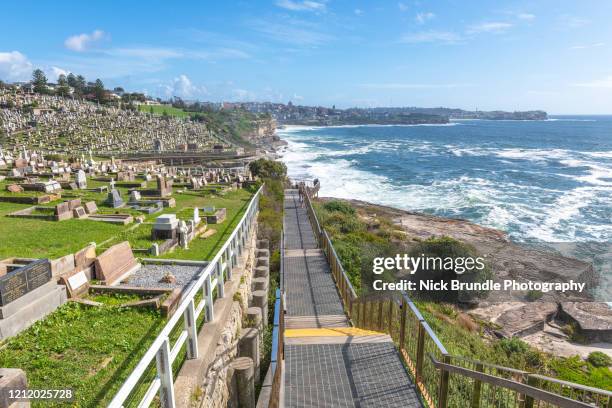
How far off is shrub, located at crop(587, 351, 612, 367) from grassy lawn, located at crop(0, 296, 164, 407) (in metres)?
15.4

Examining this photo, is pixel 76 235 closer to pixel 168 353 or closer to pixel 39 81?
pixel 168 353

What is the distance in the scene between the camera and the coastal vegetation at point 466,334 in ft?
41.5

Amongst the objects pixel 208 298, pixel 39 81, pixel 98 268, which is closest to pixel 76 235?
pixel 98 268

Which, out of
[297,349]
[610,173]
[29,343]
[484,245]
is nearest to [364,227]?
[484,245]

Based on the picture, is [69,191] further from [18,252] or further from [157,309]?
[157,309]

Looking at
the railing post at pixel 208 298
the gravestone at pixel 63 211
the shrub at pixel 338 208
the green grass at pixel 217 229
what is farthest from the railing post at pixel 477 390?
the shrub at pixel 338 208

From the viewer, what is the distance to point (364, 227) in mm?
27875

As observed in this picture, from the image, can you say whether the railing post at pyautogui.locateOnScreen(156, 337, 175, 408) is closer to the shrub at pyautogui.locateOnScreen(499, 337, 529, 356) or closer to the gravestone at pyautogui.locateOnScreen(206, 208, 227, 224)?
the gravestone at pyautogui.locateOnScreen(206, 208, 227, 224)

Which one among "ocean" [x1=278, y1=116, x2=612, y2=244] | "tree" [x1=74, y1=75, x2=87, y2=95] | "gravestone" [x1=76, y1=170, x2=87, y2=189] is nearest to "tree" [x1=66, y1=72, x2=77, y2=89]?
"tree" [x1=74, y1=75, x2=87, y2=95]

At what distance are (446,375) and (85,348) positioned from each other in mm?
5717

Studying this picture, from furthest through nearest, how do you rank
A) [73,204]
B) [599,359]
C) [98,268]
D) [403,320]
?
[73,204] → [599,359] → [98,268] → [403,320]

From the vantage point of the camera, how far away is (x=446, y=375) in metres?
5.12

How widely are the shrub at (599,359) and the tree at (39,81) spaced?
420 feet

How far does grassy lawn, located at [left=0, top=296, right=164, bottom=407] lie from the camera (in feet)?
18.1
